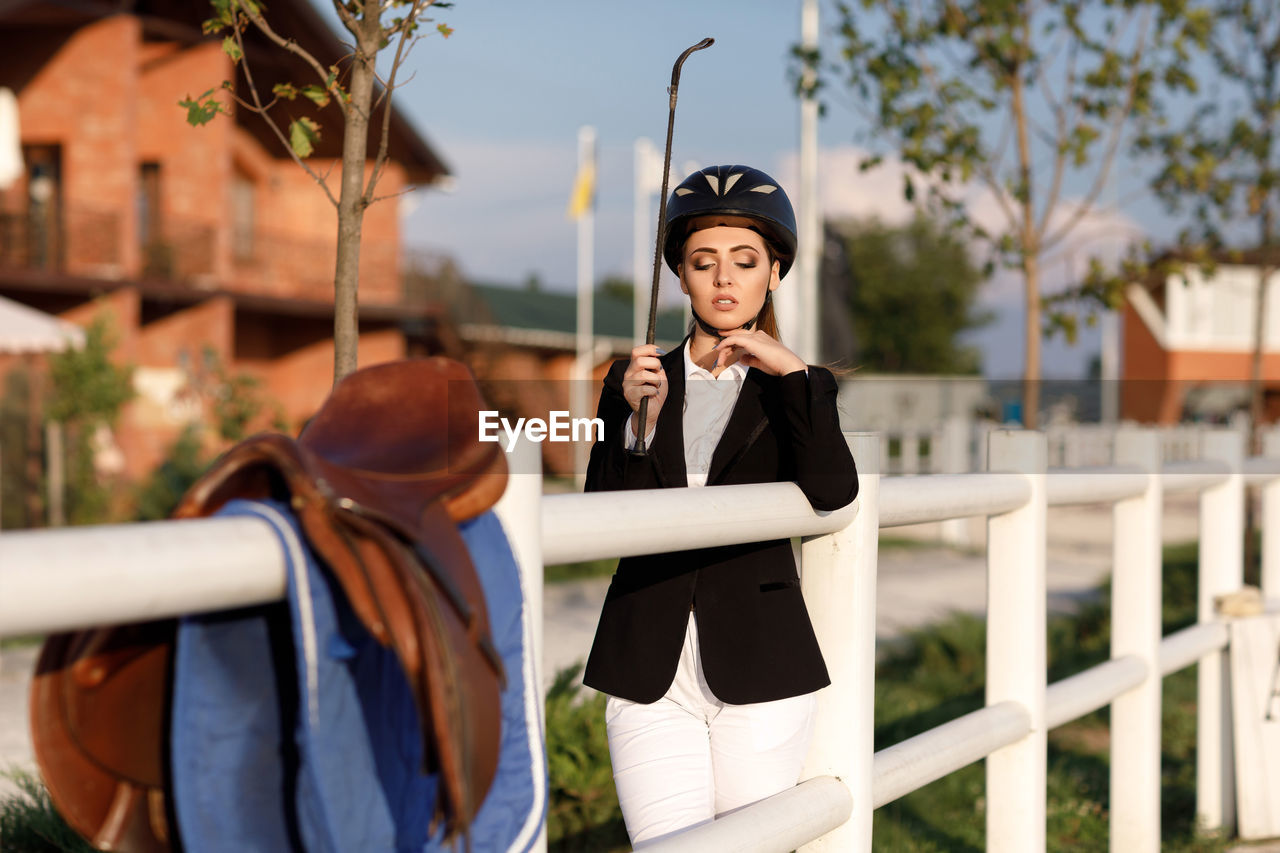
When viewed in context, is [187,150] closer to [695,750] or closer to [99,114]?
[99,114]

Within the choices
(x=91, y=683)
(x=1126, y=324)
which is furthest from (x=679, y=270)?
(x=1126, y=324)

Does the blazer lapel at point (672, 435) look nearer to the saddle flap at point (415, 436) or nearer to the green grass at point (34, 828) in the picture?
the saddle flap at point (415, 436)

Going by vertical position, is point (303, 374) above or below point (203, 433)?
above

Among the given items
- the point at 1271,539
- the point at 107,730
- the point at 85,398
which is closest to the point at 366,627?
the point at 107,730

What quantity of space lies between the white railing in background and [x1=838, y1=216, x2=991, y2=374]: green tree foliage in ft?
182

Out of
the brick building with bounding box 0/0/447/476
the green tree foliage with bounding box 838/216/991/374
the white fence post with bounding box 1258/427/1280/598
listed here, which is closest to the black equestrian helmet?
the white fence post with bounding box 1258/427/1280/598

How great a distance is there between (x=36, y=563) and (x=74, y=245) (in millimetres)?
17832

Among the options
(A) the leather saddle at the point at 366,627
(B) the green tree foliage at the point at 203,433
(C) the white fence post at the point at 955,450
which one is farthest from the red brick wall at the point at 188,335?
(A) the leather saddle at the point at 366,627

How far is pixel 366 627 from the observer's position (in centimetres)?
117

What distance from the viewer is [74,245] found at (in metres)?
17.1

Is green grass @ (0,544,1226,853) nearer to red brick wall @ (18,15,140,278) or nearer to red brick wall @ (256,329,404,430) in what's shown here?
red brick wall @ (18,15,140,278)

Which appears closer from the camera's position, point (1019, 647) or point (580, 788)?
point (1019, 647)

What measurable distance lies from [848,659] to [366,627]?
1.25 m

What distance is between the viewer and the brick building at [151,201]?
17078 mm
